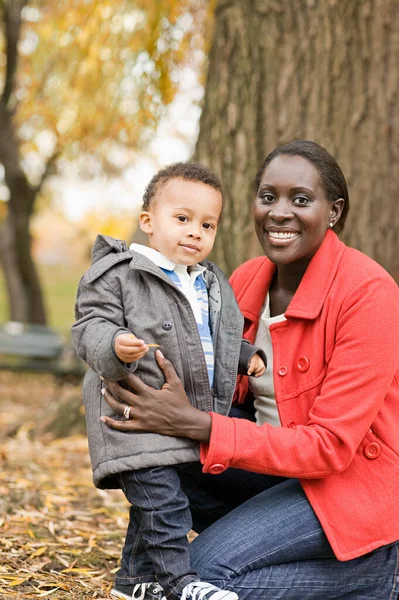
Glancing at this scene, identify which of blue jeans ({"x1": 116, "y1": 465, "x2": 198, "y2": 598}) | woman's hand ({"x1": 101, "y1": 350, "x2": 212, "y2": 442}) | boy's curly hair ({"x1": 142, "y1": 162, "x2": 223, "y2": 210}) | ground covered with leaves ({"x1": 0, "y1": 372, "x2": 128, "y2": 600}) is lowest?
ground covered with leaves ({"x1": 0, "y1": 372, "x2": 128, "y2": 600})

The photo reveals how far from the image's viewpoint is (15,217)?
1109 centimetres

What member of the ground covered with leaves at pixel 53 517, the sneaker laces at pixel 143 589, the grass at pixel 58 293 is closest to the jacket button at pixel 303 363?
the sneaker laces at pixel 143 589

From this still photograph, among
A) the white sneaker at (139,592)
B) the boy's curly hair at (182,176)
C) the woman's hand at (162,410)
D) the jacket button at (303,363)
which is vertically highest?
the boy's curly hair at (182,176)

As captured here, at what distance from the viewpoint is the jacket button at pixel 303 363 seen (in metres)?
2.52

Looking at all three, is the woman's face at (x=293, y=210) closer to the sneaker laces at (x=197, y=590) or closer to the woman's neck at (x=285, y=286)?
the woman's neck at (x=285, y=286)

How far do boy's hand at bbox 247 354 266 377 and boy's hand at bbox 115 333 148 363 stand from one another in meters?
0.52

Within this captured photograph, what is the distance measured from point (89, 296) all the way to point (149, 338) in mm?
223

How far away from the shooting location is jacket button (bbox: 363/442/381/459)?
2.43 meters

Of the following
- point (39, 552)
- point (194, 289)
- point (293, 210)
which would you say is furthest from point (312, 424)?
point (39, 552)

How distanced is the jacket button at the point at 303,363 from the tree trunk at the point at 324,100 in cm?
147

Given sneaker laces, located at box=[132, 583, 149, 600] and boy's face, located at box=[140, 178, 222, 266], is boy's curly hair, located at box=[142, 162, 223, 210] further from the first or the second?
sneaker laces, located at box=[132, 583, 149, 600]

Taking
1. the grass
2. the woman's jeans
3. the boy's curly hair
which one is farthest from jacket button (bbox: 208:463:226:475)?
the grass

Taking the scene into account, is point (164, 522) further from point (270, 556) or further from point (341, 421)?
point (341, 421)

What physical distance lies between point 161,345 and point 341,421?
1.93 ft
